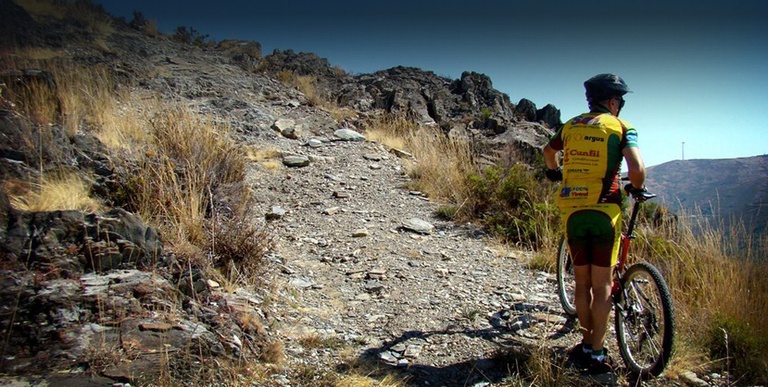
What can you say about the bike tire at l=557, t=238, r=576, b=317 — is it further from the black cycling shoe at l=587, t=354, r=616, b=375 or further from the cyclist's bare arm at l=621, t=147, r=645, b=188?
the cyclist's bare arm at l=621, t=147, r=645, b=188

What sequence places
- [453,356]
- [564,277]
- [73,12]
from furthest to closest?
[73,12], [564,277], [453,356]

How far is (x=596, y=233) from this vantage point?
9.39 feet

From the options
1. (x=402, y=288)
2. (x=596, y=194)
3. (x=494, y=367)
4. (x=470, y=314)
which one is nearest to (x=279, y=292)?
(x=402, y=288)

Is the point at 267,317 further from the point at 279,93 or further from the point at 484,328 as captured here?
the point at 279,93

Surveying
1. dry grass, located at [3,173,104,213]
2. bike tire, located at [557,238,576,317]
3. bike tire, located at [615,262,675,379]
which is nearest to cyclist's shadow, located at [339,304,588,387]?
bike tire, located at [557,238,576,317]

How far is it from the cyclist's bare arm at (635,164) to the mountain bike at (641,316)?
13 centimetres

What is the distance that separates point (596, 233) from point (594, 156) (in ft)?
1.69

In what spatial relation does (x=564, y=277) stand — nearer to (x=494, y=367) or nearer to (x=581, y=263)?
(x=581, y=263)

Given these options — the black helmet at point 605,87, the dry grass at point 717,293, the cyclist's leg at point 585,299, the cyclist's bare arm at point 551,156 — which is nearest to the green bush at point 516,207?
the dry grass at point 717,293

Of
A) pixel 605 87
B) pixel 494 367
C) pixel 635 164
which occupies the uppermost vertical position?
pixel 605 87

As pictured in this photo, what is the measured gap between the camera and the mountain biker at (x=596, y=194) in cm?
281

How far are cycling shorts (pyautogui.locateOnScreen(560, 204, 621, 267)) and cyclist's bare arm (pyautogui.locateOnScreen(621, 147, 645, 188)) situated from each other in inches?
8.7

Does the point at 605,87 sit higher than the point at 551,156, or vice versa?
the point at 605,87

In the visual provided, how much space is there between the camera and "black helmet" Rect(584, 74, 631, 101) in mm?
2932
